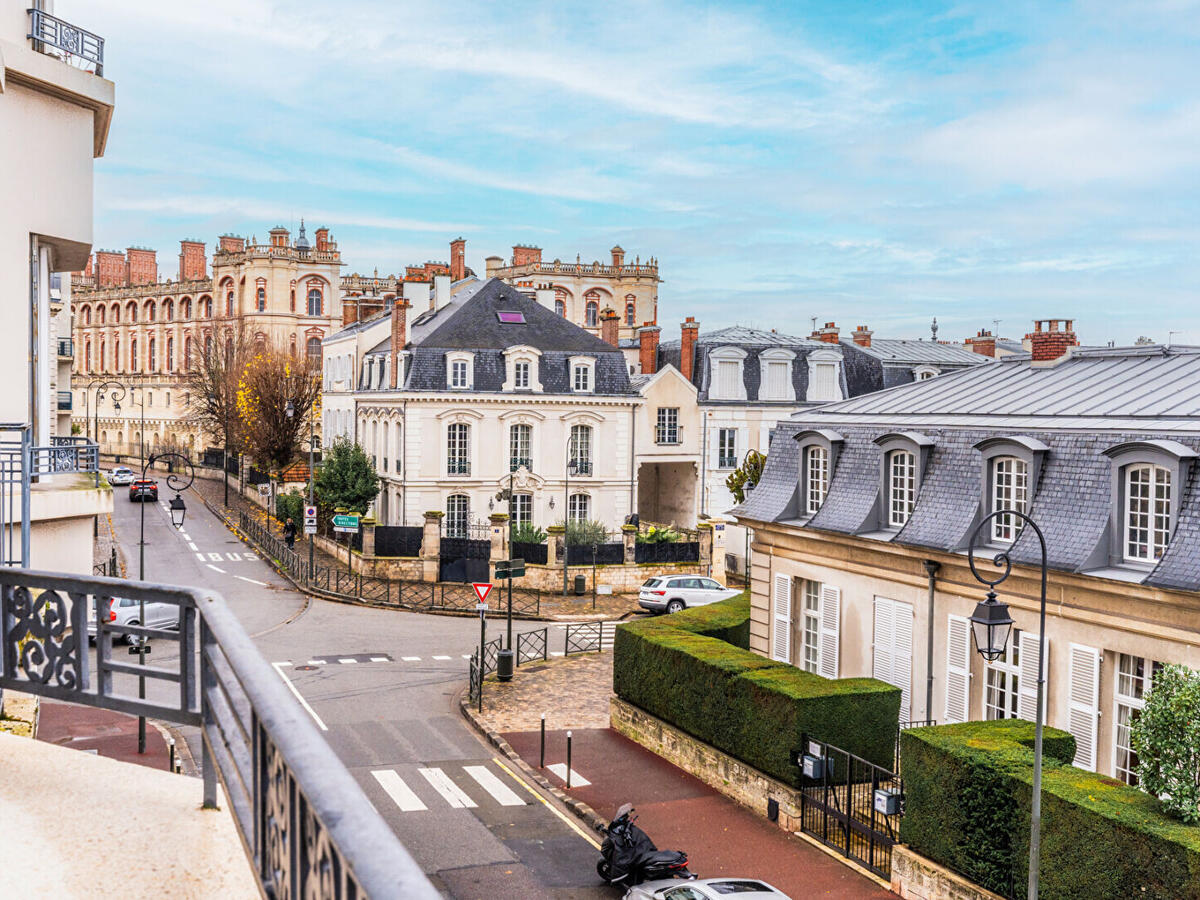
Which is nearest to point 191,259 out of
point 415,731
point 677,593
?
point 677,593

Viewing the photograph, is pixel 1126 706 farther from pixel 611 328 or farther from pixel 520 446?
pixel 611 328

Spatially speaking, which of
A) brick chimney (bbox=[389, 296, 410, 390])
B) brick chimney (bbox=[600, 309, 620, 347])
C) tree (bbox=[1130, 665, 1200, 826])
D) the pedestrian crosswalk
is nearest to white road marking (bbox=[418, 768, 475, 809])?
the pedestrian crosswalk

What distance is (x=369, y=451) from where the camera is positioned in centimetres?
5203

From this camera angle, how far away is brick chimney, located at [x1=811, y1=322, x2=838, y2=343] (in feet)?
197

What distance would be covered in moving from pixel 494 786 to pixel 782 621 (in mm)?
7147

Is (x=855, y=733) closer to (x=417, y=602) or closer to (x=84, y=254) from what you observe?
(x=84, y=254)

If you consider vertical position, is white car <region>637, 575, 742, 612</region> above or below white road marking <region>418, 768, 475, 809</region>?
above

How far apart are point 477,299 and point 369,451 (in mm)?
8789

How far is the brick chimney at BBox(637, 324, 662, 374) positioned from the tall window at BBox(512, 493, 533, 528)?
36.8ft

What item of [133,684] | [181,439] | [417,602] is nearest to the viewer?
[133,684]

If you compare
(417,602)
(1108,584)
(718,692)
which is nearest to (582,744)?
(718,692)

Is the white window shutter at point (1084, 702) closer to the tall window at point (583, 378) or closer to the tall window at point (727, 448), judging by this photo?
the tall window at point (583, 378)

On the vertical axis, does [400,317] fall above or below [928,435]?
above

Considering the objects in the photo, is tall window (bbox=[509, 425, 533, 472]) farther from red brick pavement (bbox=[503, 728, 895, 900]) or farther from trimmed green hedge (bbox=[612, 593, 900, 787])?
red brick pavement (bbox=[503, 728, 895, 900])
